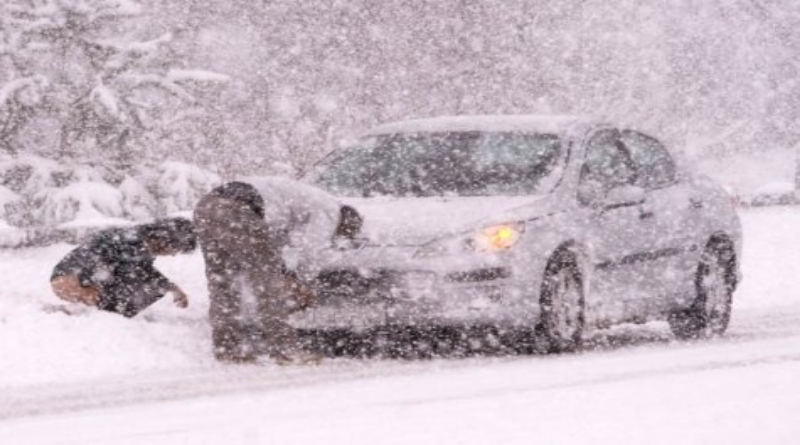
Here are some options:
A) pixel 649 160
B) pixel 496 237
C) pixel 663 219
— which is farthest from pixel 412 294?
pixel 649 160

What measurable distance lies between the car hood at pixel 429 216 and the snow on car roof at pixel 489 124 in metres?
1.06

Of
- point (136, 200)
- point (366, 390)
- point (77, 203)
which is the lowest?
point (136, 200)

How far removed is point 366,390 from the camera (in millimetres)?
9312

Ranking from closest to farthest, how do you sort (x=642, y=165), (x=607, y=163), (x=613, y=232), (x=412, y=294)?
1. (x=412, y=294)
2. (x=613, y=232)
3. (x=607, y=163)
4. (x=642, y=165)

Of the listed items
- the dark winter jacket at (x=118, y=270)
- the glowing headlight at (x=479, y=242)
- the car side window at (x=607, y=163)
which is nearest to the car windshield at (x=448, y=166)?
the car side window at (x=607, y=163)

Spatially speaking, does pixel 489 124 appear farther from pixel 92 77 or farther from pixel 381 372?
pixel 92 77

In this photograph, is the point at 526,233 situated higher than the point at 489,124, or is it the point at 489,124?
the point at 489,124

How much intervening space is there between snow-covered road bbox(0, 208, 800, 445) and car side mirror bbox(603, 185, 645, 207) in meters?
0.94

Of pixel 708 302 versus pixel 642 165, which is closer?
pixel 642 165

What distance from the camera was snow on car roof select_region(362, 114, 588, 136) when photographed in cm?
1249

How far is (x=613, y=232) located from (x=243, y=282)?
246 cm

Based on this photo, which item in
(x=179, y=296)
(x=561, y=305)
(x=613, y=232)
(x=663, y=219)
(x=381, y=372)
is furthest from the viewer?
(x=663, y=219)

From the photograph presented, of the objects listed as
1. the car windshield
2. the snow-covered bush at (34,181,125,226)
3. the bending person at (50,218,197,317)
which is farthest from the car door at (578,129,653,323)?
the snow-covered bush at (34,181,125,226)

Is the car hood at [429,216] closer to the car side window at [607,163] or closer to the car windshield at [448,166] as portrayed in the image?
the car windshield at [448,166]
